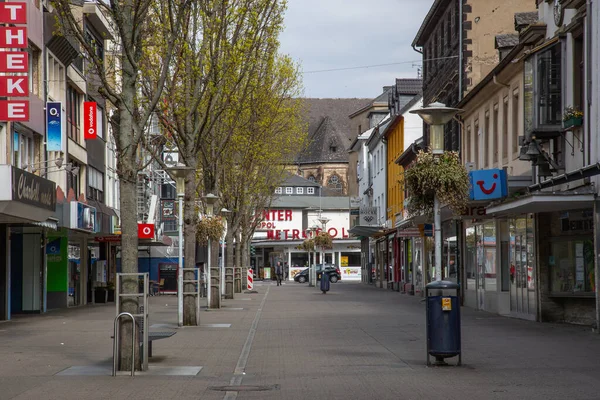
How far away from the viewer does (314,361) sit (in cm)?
1573

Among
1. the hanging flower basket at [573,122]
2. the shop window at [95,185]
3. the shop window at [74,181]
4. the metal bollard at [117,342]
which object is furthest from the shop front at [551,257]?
the shop window at [95,185]

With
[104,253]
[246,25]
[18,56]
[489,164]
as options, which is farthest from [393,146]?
[18,56]

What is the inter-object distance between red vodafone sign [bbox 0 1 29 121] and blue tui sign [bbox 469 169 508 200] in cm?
1097

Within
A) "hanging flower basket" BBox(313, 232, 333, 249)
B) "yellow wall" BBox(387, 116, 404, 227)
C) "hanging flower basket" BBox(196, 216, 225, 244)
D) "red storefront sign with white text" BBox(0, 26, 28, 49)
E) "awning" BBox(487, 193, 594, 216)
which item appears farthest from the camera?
"hanging flower basket" BBox(313, 232, 333, 249)

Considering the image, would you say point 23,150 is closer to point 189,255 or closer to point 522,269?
point 189,255

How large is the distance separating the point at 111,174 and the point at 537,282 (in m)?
26.9

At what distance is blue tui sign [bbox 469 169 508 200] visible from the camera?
2512 centimetres

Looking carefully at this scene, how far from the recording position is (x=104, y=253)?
4666cm

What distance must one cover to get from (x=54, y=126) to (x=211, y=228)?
7.26 meters

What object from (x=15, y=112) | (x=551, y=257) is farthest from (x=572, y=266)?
(x=15, y=112)

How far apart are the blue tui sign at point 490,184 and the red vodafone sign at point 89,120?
60.0 ft

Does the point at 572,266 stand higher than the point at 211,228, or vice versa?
the point at 211,228

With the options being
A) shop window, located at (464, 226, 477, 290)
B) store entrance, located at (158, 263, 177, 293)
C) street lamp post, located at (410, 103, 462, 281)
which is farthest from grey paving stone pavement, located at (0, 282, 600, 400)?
store entrance, located at (158, 263, 177, 293)

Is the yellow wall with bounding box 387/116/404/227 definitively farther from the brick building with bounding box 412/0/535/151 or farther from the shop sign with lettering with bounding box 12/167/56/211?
the shop sign with lettering with bounding box 12/167/56/211
